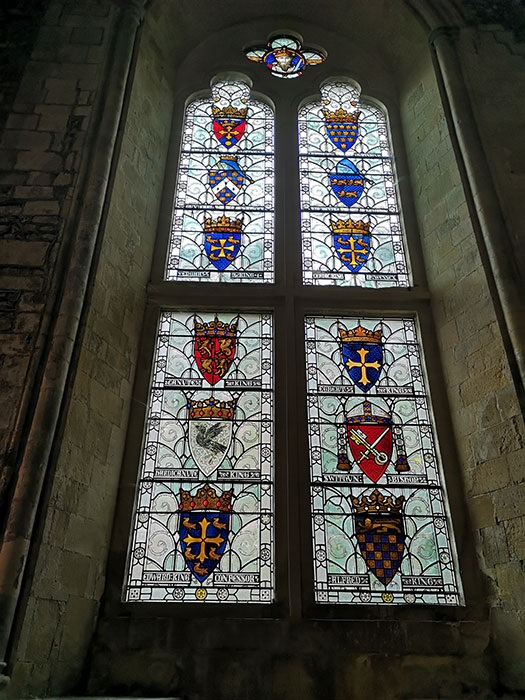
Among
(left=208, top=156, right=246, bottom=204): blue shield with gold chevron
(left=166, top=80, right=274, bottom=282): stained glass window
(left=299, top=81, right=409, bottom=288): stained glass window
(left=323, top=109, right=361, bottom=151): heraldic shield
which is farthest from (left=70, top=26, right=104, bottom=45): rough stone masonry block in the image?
(left=323, top=109, right=361, bottom=151): heraldic shield

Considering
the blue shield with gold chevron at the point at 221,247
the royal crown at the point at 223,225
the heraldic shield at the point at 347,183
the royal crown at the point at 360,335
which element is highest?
the heraldic shield at the point at 347,183

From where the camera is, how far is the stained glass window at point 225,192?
4.55 metres

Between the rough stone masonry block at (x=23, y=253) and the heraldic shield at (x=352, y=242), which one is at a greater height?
the heraldic shield at (x=352, y=242)

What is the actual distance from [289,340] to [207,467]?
1050mm

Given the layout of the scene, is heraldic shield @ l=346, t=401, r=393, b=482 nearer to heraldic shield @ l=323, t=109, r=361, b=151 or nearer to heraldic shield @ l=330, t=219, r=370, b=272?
heraldic shield @ l=330, t=219, r=370, b=272

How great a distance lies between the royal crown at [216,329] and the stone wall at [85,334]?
423 millimetres

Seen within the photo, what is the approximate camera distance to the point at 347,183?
503 centimetres

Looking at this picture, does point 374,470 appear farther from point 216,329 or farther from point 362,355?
point 216,329

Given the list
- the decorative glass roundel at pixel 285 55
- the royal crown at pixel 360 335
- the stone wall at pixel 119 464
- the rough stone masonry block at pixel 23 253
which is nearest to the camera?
the stone wall at pixel 119 464

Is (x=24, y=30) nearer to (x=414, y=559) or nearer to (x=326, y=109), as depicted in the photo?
(x=326, y=109)

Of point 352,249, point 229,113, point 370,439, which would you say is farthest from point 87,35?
point 370,439

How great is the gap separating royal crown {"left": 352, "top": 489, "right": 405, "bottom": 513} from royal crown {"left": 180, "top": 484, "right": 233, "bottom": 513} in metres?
0.76

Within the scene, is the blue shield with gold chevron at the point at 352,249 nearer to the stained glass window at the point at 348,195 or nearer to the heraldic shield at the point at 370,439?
the stained glass window at the point at 348,195

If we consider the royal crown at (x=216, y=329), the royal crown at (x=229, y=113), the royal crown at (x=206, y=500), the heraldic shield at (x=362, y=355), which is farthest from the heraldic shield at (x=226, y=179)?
the royal crown at (x=206, y=500)
